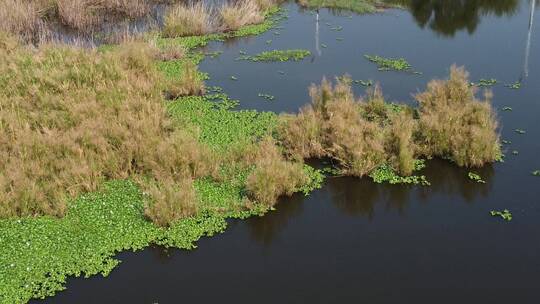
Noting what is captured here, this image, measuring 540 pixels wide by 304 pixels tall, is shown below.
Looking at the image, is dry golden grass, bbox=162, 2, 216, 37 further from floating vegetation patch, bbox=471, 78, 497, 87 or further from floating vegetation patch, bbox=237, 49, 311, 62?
floating vegetation patch, bbox=471, 78, 497, 87

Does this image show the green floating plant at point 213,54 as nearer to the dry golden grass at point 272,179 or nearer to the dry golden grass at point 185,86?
the dry golden grass at point 185,86

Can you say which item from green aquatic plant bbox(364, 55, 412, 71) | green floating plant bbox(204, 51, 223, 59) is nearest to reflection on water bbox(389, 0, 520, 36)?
green aquatic plant bbox(364, 55, 412, 71)

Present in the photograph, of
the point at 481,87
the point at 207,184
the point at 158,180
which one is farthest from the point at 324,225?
the point at 481,87

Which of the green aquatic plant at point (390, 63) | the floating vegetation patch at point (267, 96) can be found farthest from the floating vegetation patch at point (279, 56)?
the floating vegetation patch at point (267, 96)

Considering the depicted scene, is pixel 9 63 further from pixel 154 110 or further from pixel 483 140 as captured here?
pixel 483 140

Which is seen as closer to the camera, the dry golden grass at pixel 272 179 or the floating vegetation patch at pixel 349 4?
the dry golden grass at pixel 272 179

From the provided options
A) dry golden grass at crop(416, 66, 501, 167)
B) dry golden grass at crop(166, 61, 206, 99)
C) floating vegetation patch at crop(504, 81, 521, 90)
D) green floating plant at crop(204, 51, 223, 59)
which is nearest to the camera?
dry golden grass at crop(416, 66, 501, 167)

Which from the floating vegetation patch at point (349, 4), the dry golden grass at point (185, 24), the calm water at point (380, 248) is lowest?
the calm water at point (380, 248)
